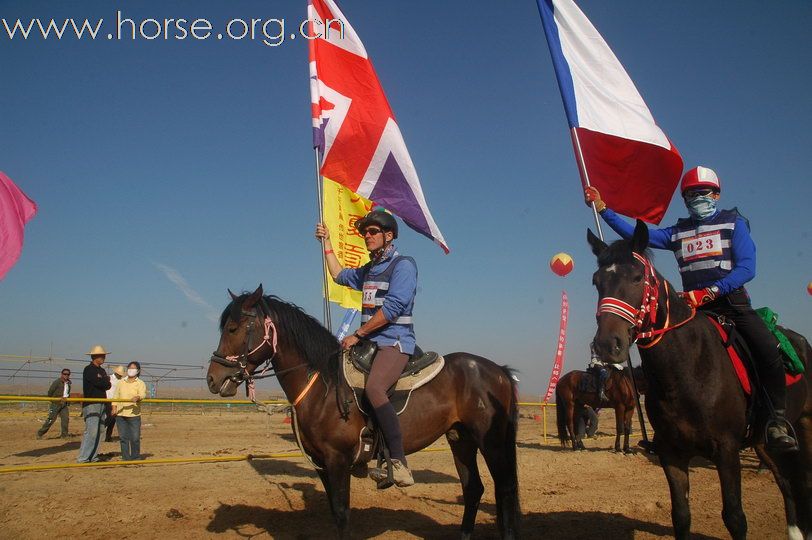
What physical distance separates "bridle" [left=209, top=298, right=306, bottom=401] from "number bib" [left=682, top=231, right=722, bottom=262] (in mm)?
3636

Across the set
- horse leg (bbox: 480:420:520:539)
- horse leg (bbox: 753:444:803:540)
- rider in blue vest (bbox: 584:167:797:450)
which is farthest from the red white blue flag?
horse leg (bbox: 753:444:803:540)

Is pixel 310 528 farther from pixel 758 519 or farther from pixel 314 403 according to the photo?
pixel 758 519

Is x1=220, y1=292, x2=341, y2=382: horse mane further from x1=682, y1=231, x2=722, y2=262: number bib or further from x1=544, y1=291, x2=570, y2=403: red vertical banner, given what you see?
x1=544, y1=291, x2=570, y2=403: red vertical banner

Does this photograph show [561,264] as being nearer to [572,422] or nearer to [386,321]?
[572,422]

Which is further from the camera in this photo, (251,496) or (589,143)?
(251,496)

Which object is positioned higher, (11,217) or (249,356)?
(11,217)

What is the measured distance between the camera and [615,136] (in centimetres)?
573

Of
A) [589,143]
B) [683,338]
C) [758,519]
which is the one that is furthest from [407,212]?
[758,519]

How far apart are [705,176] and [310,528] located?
5.61m

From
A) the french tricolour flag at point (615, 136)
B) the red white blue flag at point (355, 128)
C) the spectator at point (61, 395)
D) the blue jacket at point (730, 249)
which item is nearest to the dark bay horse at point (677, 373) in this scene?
the blue jacket at point (730, 249)

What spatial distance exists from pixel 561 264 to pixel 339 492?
15.9 meters

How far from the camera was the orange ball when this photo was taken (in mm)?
19242

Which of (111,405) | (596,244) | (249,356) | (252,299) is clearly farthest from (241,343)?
(111,405)

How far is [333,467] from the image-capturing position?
4.88m
